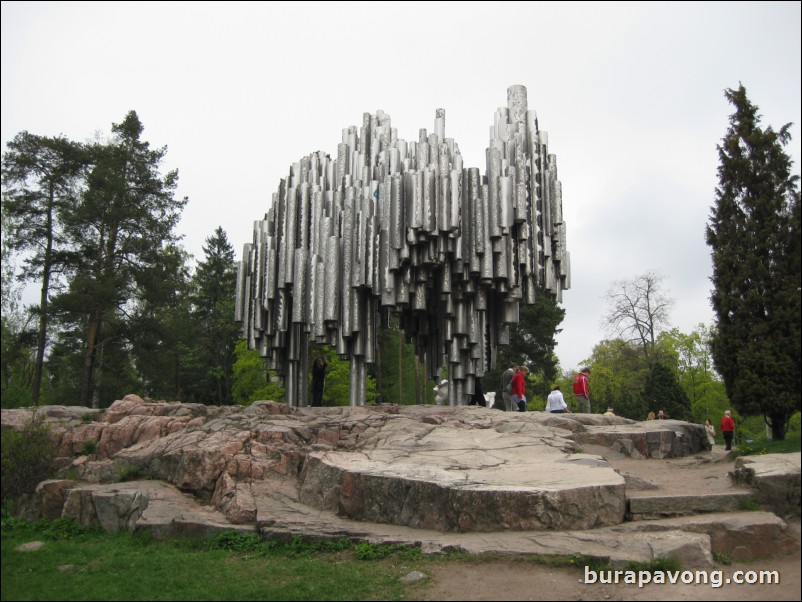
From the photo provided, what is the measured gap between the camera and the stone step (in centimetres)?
838

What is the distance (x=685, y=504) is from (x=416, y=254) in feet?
31.6

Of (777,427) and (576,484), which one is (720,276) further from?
(576,484)

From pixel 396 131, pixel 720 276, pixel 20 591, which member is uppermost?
pixel 396 131

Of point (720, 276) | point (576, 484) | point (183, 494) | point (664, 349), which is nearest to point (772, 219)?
point (720, 276)

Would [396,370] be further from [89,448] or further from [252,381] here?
[89,448]

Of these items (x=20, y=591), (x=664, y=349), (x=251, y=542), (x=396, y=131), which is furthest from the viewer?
(x=664, y=349)

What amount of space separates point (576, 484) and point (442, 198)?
8910mm

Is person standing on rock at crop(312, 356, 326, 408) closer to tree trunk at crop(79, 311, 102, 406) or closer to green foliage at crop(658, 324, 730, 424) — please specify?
tree trunk at crop(79, 311, 102, 406)

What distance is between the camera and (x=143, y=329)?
2616 centimetres

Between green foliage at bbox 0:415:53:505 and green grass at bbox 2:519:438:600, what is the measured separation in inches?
51.7

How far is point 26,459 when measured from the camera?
37.9ft

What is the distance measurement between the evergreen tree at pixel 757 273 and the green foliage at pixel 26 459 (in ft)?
36.3

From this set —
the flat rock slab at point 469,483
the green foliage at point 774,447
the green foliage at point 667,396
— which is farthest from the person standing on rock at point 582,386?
the green foliage at point 667,396

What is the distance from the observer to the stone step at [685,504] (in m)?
8.38
